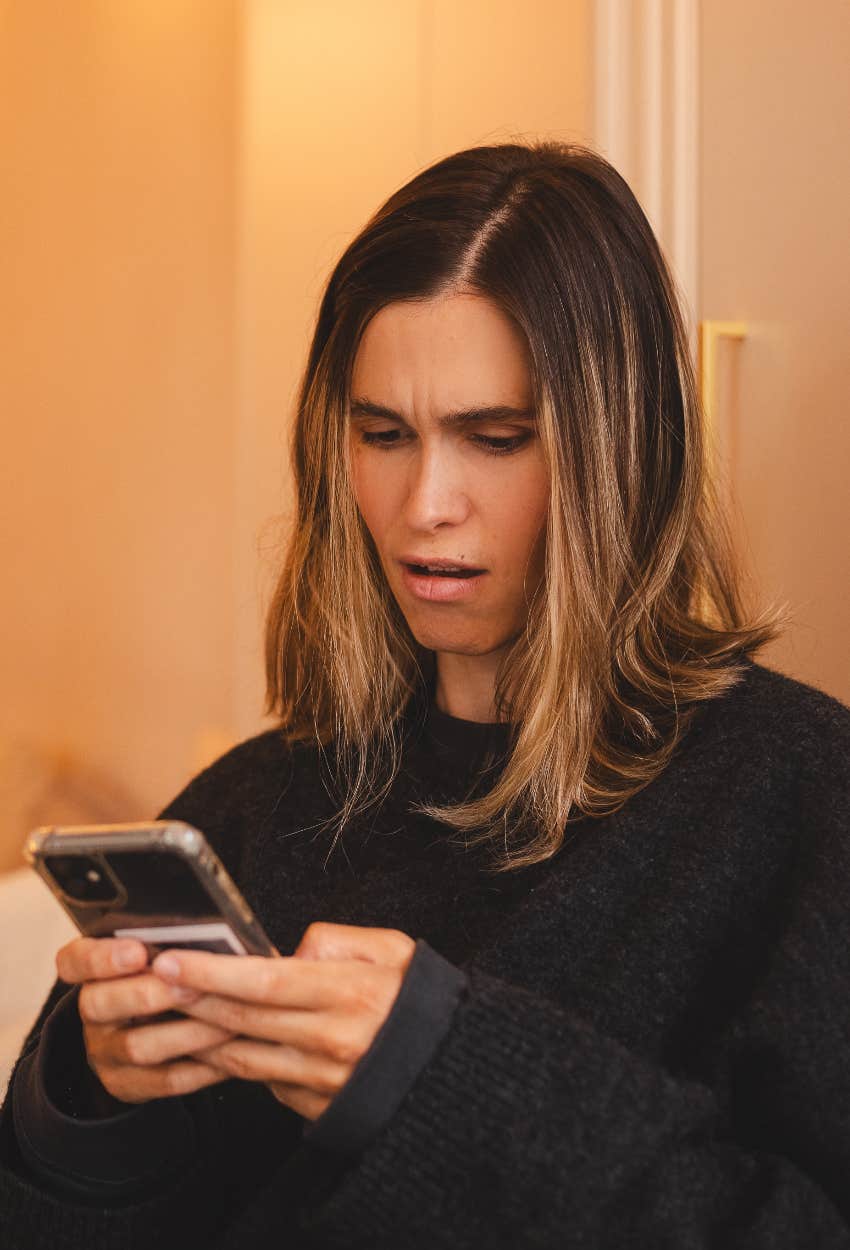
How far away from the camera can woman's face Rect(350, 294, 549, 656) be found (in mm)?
1065

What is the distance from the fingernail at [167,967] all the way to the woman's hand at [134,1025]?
29 millimetres

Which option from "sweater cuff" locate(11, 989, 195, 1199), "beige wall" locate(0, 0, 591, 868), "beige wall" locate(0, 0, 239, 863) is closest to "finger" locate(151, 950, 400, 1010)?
"sweater cuff" locate(11, 989, 195, 1199)

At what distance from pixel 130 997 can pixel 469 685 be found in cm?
48

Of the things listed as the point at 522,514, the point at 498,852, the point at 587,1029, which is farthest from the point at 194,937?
the point at 522,514

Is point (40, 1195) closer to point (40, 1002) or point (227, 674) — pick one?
point (40, 1002)

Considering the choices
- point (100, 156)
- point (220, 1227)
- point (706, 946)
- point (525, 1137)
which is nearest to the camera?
point (525, 1137)

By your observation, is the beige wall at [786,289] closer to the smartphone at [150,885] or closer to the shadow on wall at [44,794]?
the smartphone at [150,885]

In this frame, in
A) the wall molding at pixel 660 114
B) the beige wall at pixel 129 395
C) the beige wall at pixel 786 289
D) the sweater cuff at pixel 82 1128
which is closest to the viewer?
the sweater cuff at pixel 82 1128

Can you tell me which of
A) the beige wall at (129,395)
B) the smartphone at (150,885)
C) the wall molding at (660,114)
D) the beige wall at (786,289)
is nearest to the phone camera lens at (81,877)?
the smartphone at (150,885)

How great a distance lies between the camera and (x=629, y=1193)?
0.81m

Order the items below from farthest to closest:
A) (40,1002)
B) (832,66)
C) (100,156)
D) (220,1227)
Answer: (100,156), (40,1002), (832,66), (220,1227)

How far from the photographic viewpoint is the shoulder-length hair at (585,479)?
3.51ft

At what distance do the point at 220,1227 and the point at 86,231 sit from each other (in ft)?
6.63

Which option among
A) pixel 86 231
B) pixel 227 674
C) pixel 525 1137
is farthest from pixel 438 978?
pixel 86 231
